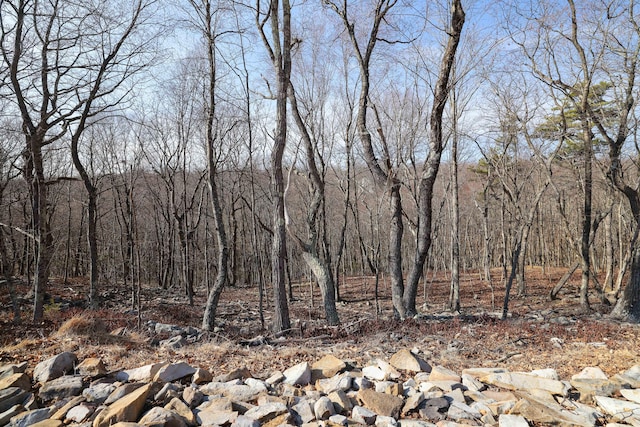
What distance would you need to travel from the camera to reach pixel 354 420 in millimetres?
3316

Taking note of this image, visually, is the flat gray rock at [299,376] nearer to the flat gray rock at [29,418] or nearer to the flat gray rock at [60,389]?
the flat gray rock at [60,389]

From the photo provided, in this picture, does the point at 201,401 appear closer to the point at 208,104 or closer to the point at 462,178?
the point at 208,104

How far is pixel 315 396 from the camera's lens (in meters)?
3.69

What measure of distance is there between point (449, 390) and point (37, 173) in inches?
312

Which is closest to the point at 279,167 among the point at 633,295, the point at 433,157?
the point at 433,157

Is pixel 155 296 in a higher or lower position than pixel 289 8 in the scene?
lower

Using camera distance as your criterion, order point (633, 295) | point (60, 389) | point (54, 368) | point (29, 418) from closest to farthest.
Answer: point (29, 418) → point (60, 389) → point (54, 368) → point (633, 295)

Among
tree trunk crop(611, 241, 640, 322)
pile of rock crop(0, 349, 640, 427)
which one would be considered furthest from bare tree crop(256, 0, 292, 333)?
tree trunk crop(611, 241, 640, 322)

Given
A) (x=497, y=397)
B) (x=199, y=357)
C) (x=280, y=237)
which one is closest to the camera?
(x=497, y=397)

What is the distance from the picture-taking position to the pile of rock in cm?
327

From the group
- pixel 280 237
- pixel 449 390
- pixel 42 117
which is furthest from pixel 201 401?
pixel 42 117

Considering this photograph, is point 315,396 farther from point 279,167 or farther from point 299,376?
point 279,167

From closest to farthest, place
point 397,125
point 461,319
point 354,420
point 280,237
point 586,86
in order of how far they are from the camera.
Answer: point 354,420 < point 280,237 < point 461,319 < point 586,86 < point 397,125

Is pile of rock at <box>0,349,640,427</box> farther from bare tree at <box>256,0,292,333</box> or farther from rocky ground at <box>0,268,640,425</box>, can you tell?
bare tree at <box>256,0,292,333</box>
